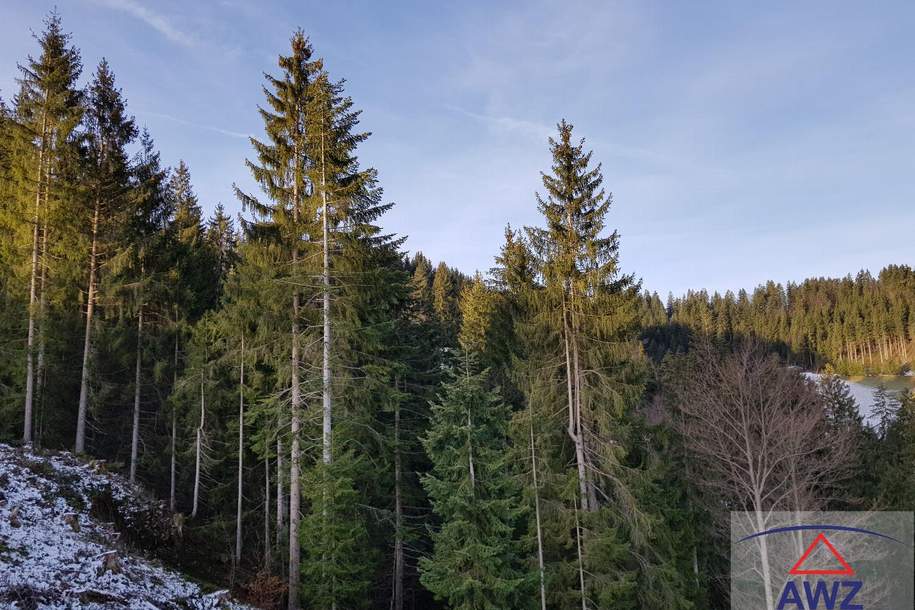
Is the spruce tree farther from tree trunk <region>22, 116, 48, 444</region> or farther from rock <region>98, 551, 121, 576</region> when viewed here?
tree trunk <region>22, 116, 48, 444</region>

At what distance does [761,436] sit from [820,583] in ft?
14.7

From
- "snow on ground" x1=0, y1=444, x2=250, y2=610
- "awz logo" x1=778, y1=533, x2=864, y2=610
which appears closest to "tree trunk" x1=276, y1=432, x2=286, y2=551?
"snow on ground" x1=0, y1=444, x2=250, y2=610

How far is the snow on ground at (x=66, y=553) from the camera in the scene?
314 inches

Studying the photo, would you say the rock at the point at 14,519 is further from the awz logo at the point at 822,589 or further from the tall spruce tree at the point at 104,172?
the awz logo at the point at 822,589

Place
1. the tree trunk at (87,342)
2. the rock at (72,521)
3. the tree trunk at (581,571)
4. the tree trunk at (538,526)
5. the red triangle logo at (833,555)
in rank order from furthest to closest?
the tree trunk at (87,342) → the tree trunk at (538,526) → the tree trunk at (581,571) → the red triangle logo at (833,555) → the rock at (72,521)

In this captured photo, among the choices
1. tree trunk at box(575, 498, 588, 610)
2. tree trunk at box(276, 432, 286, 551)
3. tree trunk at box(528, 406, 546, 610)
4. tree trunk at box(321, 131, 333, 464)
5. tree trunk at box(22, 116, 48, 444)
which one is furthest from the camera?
tree trunk at box(22, 116, 48, 444)

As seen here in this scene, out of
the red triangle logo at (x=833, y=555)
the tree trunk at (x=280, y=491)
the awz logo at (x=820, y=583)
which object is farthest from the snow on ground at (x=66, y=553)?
the awz logo at (x=820, y=583)

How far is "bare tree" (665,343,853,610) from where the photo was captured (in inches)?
607

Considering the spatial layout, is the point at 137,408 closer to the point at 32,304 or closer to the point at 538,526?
the point at 32,304

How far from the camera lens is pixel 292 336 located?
678 inches

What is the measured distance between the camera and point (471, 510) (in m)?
15.0

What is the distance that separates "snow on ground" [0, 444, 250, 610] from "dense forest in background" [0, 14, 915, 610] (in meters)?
2.89

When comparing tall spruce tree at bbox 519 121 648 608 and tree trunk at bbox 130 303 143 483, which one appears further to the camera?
tree trunk at bbox 130 303 143 483

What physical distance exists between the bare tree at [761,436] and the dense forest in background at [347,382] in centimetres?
17
